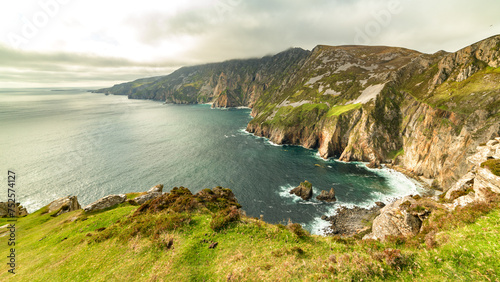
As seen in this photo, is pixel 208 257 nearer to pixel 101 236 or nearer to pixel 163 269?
pixel 163 269

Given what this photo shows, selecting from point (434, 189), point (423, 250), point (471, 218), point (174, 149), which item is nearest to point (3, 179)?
point (174, 149)

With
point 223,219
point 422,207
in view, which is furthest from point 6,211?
point 422,207

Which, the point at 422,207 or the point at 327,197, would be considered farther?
the point at 327,197

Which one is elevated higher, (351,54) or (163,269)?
(351,54)

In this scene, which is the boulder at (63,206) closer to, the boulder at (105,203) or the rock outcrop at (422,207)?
the boulder at (105,203)

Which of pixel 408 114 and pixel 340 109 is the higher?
pixel 340 109

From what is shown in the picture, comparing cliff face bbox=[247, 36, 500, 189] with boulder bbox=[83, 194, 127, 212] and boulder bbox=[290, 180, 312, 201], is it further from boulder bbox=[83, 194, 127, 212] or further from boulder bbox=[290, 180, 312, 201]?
boulder bbox=[83, 194, 127, 212]

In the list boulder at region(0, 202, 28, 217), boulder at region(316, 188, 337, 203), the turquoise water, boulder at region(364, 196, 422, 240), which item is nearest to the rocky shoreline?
boulder at region(364, 196, 422, 240)

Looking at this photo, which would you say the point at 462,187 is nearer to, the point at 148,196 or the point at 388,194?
the point at 388,194
